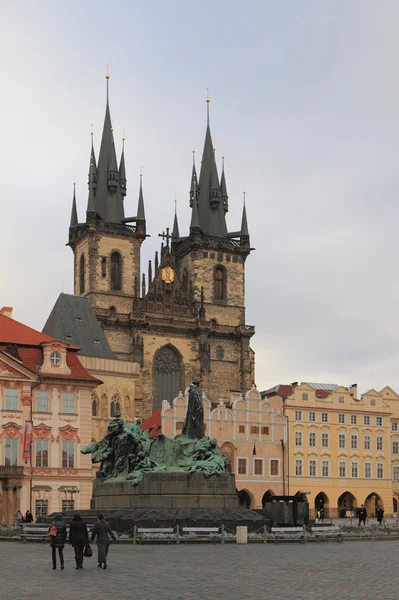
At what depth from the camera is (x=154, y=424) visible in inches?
2709

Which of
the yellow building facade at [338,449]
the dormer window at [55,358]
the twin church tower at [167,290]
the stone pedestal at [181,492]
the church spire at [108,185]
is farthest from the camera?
the church spire at [108,185]

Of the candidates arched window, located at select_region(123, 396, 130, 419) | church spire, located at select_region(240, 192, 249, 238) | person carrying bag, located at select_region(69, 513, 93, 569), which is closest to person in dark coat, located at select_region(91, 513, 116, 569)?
person carrying bag, located at select_region(69, 513, 93, 569)

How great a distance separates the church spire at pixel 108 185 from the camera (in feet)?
277

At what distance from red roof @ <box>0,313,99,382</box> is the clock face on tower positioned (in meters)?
36.8

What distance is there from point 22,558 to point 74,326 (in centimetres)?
5066

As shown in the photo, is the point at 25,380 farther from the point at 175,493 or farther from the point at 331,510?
the point at 331,510

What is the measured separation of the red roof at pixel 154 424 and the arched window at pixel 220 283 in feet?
52.8

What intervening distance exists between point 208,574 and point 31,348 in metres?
31.5

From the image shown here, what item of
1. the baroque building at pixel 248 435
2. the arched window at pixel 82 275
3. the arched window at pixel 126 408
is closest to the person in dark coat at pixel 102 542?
the baroque building at pixel 248 435

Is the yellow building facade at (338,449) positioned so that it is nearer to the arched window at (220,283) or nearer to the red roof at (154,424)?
the red roof at (154,424)

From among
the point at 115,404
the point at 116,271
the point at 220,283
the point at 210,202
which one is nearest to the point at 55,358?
the point at 115,404

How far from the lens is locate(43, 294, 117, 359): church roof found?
227 feet

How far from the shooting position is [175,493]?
26281mm

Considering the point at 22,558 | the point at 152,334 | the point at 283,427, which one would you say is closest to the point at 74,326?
the point at 152,334
